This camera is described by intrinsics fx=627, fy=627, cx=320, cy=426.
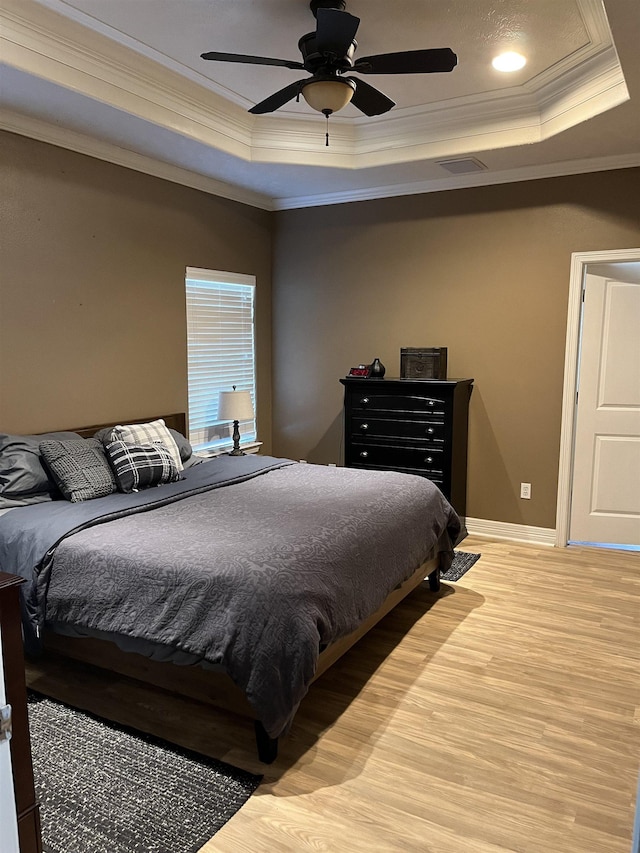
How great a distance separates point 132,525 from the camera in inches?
111

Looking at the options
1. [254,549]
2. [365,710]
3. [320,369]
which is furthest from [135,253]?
[365,710]

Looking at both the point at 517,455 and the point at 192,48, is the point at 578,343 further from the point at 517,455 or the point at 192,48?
the point at 192,48

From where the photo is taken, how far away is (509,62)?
3.37 meters

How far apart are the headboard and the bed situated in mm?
313

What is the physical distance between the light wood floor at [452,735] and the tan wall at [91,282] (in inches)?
67.4

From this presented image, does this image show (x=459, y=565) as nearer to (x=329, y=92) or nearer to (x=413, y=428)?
(x=413, y=428)

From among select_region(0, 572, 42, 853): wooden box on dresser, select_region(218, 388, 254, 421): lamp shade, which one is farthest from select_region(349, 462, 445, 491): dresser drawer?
select_region(0, 572, 42, 853): wooden box on dresser

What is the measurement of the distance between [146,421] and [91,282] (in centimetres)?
102

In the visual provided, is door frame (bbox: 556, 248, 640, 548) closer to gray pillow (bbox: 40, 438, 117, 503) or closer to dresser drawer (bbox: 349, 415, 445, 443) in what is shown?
dresser drawer (bbox: 349, 415, 445, 443)

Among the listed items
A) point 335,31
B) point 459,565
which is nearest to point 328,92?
point 335,31

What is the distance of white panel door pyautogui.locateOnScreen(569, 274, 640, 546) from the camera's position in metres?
4.51

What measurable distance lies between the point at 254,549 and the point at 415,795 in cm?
103

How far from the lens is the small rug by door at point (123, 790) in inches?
77.0

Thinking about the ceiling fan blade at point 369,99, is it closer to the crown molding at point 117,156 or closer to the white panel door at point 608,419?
the crown molding at point 117,156
